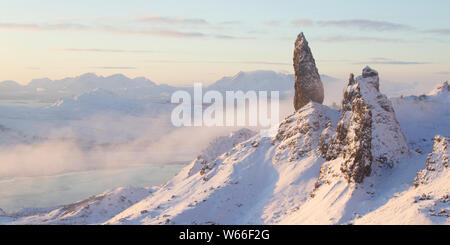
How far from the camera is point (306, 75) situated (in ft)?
234

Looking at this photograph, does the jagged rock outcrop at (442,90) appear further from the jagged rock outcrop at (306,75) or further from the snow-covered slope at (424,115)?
the jagged rock outcrop at (306,75)

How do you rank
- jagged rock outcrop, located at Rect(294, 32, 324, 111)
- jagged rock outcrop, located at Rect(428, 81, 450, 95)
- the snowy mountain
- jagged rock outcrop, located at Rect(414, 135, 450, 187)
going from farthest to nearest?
jagged rock outcrop, located at Rect(294, 32, 324, 111) < jagged rock outcrop, located at Rect(428, 81, 450, 95) < the snowy mountain < jagged rock outcrop, located at Rect(414, 135, 450, 187)

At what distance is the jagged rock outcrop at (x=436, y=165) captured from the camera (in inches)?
1406

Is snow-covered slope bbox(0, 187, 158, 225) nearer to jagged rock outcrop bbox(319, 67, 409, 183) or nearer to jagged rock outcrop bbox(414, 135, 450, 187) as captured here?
jagged rock outcrop bbox(319, 67, 409, 183)

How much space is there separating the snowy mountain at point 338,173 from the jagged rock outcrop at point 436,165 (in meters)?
0.09

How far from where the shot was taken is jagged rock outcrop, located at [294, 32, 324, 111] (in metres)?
71.4

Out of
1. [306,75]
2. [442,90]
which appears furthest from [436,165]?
[306,75]

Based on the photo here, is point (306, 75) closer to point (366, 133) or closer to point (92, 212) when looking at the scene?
point (366, 133)

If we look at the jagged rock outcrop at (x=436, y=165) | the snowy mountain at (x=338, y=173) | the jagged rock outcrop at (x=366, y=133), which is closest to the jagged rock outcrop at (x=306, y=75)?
the snowy mountain at (x=338, y=173)

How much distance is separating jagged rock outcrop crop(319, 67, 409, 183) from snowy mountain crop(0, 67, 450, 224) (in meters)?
0.11

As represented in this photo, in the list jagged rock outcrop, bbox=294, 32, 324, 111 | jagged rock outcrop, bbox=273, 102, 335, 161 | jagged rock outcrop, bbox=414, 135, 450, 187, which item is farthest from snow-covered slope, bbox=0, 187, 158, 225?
jagged rock outcrop, bbox=414, 135, 450, 187
